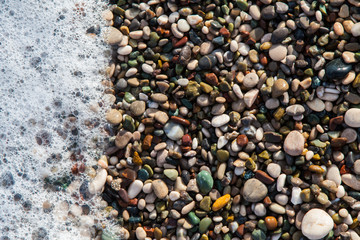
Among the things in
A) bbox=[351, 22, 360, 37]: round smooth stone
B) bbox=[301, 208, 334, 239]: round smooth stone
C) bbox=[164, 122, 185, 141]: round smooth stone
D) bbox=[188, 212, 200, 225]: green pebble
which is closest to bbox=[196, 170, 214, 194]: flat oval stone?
bbox=[188, 212, 200, 225]: green pebble

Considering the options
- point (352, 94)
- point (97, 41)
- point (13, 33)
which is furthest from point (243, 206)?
point (13, 33)

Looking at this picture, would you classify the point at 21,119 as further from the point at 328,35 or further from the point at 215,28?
the point at 328,35

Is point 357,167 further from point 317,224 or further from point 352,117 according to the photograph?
point 317,224

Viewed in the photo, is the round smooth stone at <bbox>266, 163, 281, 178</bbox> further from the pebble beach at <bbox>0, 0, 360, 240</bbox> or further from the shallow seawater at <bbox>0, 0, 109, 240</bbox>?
the shallow seawater at <bbox>0, 0, 109, 240</bbox>

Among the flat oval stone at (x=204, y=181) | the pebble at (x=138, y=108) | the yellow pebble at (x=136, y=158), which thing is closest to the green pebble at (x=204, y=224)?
the flat oval stone at (x=204, y=181)

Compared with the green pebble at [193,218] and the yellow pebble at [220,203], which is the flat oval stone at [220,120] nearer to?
the yellow pebble at [220,203]

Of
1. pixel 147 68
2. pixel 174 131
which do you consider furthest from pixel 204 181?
pixel 147 68

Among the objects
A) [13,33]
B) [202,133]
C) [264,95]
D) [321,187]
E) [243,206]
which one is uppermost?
[13,33]
